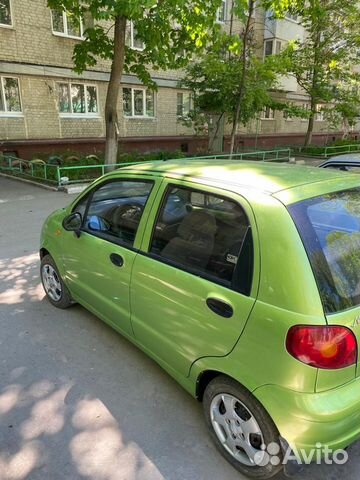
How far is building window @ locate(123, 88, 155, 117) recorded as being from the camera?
17.2 m

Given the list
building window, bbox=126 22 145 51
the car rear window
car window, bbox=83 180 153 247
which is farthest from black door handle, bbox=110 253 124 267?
building window, bbox=126 22 145 51

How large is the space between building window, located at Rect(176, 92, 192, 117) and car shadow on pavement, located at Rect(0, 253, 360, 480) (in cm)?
1713

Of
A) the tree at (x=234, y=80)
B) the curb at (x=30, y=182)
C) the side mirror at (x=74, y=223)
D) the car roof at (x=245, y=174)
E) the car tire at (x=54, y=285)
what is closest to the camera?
the car roof at (x=245, y=174)

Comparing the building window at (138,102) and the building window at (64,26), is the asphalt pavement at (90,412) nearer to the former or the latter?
the building window at (64,26)

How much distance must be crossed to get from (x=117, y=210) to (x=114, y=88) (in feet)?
31.2

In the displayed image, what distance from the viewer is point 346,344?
5.71 feet

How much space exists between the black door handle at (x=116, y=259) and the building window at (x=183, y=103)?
682 inches

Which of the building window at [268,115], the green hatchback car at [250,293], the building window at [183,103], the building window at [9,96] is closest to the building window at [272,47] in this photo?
the building window at [268,115]

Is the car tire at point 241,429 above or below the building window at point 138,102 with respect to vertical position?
below

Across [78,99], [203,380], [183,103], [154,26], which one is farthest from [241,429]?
[183,103]

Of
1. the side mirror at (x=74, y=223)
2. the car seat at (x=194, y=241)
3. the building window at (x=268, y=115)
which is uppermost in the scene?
the building window at (x=268, y=115)

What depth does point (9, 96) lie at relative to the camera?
1347 cm

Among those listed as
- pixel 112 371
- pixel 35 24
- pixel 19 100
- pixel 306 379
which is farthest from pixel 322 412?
pixel 35 24

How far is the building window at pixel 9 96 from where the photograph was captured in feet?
43.5
